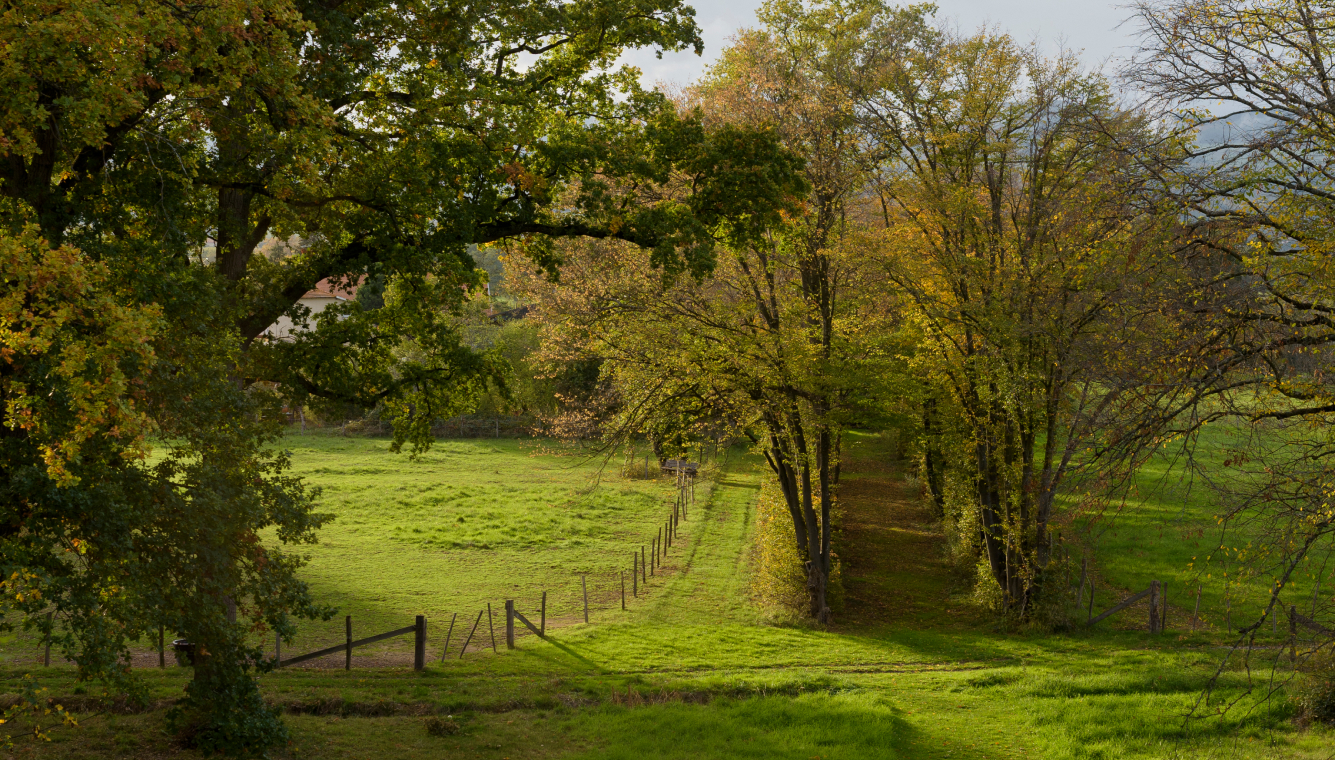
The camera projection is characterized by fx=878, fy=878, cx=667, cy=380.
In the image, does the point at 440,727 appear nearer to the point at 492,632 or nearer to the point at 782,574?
the point at 492,632

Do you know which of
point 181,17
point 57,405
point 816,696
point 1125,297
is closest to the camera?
point 57,405

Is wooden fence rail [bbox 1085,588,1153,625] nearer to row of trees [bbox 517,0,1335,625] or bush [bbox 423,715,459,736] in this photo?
row of trees [bbox 517,0,1335,625]

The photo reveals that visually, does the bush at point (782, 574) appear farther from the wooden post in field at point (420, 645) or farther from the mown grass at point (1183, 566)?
the wooden post in field at point (420, 645)

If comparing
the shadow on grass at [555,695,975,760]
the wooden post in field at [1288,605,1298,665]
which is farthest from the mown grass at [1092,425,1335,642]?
the shadow on grass at [555,695,975,760]

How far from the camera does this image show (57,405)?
22.6ft

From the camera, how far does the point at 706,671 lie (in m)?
16.3

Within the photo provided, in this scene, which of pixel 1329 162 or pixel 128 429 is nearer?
pixel 128 429

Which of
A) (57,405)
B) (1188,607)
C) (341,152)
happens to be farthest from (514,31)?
(1188,607)

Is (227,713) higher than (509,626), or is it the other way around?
(227,713)

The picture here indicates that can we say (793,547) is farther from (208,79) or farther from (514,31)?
(208,79)

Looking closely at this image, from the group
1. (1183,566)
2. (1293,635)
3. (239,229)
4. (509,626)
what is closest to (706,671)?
(509,626)

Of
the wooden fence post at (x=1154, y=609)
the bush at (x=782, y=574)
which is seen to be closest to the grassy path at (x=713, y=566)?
the bush at (x=782, y=574)

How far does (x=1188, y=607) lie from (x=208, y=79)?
899 inches

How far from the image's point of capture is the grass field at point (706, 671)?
1155 centimetres
